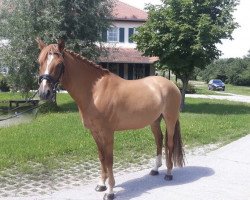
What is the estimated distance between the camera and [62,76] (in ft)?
19.1

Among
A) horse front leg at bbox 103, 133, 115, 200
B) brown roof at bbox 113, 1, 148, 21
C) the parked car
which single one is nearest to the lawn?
horse front leg at bbox 103, 133, 115, 200

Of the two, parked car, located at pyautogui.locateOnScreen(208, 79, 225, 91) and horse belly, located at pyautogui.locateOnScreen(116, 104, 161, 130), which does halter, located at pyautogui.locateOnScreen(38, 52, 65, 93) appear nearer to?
horse belly, located at pyautogui.locateOnScreen(116, 104, 161, 130)

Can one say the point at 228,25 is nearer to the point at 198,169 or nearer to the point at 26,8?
the point at 26,8

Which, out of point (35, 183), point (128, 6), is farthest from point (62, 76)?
point (128, 6)

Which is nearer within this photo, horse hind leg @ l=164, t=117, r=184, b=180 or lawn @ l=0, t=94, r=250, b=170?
horse hind leg @ l=164, t=117, r=184, b=180

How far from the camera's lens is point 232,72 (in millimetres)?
70188

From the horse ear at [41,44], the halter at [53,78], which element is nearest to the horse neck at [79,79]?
the halter at [53,78]

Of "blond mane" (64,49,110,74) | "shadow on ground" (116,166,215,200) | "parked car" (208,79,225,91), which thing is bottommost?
"parked car" (208,79,225,91)

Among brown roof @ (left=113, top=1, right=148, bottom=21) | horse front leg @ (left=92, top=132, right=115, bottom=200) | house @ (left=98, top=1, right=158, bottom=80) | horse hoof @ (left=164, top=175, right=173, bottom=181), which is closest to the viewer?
horse front leg @ (left=92, top=132, right=115, bottom=200)

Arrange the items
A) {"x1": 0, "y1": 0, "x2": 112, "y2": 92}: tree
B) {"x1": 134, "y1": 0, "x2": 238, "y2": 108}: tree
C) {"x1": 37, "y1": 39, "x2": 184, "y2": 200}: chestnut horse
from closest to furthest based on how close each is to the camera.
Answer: {"x1": 37, "y1": 39, "x2": 184, "y2": 200}: chestnut horse
{"x1": 0, "y1": 0, "x2": 112, "y2": 92}: tree
{"x1": 134, "y1": 0, "x2": 238, "y2": 108}: tree

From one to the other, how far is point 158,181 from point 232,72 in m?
66.3

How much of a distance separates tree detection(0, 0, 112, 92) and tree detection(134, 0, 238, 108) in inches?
119

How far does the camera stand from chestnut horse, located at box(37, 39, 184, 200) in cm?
551

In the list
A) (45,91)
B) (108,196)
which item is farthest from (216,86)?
(45,91)
